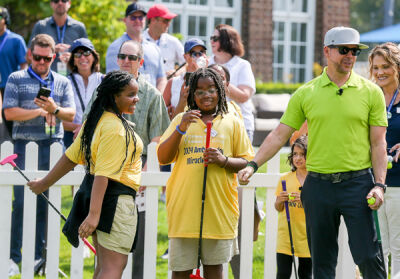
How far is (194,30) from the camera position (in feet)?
61.9

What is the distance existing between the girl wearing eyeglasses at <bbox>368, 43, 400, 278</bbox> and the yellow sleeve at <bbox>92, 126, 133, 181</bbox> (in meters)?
2.04

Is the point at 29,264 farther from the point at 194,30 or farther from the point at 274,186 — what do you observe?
the point at 194,30

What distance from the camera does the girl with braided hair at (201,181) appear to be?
16.5 feet

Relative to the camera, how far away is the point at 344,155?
4723 mm

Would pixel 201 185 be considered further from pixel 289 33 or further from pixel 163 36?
pixel 289 33

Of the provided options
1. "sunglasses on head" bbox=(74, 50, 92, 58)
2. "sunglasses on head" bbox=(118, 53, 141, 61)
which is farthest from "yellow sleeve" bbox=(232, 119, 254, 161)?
"sunglasses on head" bbox=(74, 50, 92, 58)

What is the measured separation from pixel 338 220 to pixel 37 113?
9.47 feet

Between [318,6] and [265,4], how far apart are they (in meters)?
1.85

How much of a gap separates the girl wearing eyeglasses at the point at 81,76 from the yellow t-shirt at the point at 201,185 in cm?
216

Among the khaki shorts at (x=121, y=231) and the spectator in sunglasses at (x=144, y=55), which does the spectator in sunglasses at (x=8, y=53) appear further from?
the khaki shorts at (x=121, y=231)

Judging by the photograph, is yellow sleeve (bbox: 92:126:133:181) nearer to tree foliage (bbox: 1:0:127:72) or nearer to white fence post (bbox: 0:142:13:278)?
white fence post (bbox: 0:142:13:278)

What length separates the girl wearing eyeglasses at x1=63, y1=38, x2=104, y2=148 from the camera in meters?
7.09

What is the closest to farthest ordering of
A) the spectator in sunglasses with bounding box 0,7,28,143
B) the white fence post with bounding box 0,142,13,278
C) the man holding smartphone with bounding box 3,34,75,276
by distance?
the white fence post with bounding box 0,142,13,278, the man holding smartphone with bounding box 3,34,75,276, the spectator in sunglasses with bounding box 0,7,28,143

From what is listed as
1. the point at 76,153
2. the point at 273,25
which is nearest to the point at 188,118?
the point at 76,153
